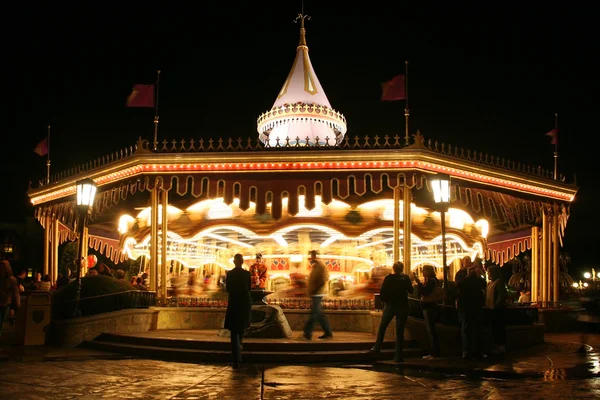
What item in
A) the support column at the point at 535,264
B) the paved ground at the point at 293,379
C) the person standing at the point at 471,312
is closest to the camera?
the paved ground at the point at 293,379

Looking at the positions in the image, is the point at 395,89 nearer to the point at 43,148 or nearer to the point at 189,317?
the point at 189,317

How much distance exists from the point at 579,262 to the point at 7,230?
199 feet

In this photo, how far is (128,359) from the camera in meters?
12.8

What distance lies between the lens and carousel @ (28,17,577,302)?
747 inches

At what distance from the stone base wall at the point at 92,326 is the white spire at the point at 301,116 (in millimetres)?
10173

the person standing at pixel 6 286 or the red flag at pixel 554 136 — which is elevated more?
the red flag at pixel 554 136

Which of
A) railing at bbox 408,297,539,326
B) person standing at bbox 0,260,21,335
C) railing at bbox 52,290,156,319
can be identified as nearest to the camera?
person standing at bbox 0,260,21,335

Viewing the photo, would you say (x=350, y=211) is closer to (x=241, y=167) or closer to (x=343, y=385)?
(x=241, y=167)

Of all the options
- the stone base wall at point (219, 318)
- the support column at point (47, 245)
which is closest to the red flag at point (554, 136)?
the stone base wall at point (219, 318)

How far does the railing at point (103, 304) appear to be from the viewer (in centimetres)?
1556

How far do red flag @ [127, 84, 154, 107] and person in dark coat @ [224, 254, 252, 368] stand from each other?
11436 millimetres

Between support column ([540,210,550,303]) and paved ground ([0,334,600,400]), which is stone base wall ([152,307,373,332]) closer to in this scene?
paved ground ([0,334,600,400])

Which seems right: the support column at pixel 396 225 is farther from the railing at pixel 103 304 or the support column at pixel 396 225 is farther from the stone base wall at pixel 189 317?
the railing at pixel 103 304

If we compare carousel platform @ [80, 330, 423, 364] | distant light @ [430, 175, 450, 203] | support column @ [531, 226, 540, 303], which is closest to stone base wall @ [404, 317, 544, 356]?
carousel platform @ [80, 330, 423, 364]
